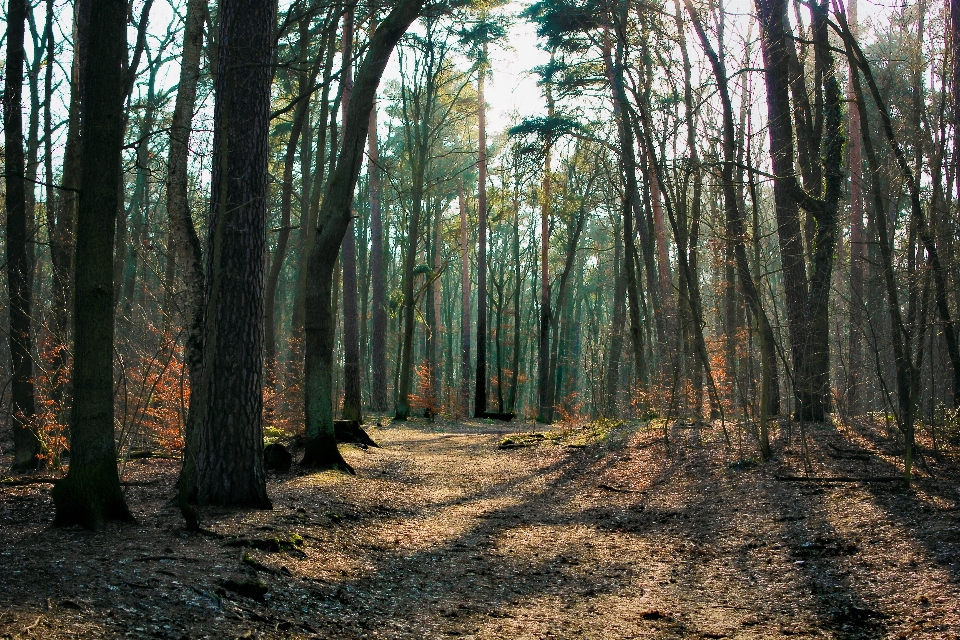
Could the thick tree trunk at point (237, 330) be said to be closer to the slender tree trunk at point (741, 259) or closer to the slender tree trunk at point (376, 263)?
the slender tree trunk at point (741, 259)

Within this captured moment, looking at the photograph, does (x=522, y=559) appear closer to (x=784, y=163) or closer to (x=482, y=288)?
(x=784, y=163)

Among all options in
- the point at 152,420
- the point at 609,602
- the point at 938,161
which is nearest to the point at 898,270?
the point at 938,161

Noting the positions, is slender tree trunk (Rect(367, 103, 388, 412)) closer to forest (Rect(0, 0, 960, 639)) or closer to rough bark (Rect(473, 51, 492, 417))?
rough bark (Rect(473, 51, 492, 417))

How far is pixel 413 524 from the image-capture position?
23.8ft

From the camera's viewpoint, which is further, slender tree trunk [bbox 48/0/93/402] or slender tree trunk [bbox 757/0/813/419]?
slender tree trunk [bbox 757/0/813/419]

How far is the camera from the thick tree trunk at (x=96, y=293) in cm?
522

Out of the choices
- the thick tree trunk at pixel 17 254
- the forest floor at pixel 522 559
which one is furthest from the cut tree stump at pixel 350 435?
the thick tree trunk at pixel 17 254

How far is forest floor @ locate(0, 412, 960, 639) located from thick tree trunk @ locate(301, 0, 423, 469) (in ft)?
2.12

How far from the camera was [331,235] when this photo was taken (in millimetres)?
9328

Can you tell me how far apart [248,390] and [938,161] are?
23.0 ft

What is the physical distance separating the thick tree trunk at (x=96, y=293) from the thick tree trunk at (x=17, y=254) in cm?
319

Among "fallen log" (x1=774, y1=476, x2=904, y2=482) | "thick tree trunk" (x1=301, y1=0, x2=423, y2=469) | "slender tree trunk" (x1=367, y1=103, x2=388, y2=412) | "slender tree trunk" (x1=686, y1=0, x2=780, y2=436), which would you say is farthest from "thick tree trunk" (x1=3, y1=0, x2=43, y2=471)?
"slender tree trunk" (x1=367, y1=103, x2=388, y2=412)

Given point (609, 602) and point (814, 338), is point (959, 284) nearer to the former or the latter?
point (814, 338)

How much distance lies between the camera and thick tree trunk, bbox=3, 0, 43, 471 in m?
8.10
